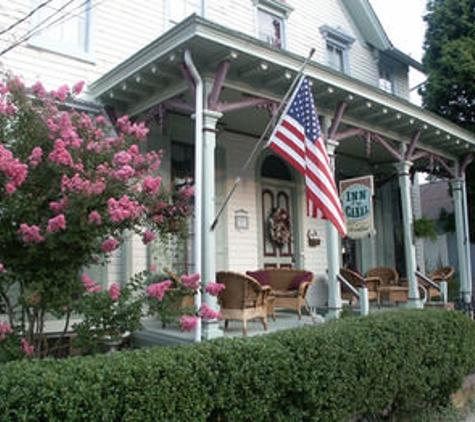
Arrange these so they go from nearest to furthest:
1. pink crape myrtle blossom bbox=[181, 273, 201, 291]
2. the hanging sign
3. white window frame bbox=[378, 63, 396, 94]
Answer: pink crape myrtle blossom bbox=[181, 273, 201, 291]
the hanging sign
white window frame bbox=[378, 63, 396, 94]

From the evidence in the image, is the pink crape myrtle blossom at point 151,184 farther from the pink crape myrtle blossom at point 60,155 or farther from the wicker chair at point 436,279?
the wicker chair at point 436,279

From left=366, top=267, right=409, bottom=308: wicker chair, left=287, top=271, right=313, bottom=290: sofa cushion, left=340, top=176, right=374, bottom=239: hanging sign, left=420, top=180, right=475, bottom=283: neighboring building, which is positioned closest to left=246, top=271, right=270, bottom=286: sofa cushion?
left=287, top=271, right=313, bottom=290: sofa cushion

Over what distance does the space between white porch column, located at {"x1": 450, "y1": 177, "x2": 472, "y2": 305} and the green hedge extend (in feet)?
17.3

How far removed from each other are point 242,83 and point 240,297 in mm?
2977

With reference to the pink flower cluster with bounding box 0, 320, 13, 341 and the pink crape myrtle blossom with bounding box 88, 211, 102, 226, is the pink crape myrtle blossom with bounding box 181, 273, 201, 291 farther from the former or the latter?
the pink flower cluster with bounding box 0, 320, 13, 341

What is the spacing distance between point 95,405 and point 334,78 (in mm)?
5804

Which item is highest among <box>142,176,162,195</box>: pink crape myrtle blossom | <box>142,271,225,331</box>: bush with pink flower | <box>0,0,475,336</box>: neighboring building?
<box>0,0,475,336</box>: neighboring building

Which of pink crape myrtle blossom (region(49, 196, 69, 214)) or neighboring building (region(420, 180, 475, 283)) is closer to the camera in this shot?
pink crape myrtle blossom (region(49, 196, 69, 214))

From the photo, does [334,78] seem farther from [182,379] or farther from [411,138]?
[182,379]

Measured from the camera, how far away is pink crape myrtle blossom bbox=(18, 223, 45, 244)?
3.40 metres

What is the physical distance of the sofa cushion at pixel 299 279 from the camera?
25.2ft

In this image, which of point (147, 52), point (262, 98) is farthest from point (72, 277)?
point (262, 98)

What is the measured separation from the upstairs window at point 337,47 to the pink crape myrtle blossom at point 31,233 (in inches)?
401

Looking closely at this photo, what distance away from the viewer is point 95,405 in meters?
2.66
